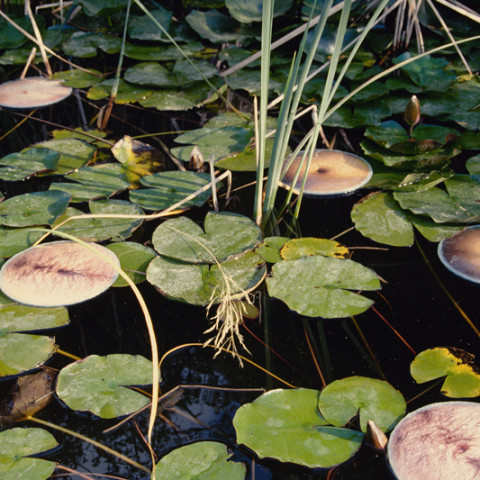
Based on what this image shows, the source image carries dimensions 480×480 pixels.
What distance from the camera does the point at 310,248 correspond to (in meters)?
1.46

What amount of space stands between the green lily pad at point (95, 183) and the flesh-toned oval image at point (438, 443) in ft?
3.80

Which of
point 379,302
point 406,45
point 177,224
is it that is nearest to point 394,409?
point 379,302

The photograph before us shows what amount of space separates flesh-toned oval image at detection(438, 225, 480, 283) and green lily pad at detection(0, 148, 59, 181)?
133cm

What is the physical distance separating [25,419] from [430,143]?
1578 millimetres

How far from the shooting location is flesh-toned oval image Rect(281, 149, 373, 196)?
5.55 feet

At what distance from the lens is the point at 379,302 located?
4.37 ft

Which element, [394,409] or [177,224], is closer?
[394,409]

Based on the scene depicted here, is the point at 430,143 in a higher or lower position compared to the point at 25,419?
higher

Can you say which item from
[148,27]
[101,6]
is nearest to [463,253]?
[148,27]

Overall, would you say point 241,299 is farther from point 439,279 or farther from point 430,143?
point 430,143

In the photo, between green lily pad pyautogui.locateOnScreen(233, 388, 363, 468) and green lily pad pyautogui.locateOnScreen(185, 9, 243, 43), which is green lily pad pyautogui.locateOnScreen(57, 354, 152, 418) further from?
green lily pad pyautogui.locateOnScreen(185, 9, 243, 43)

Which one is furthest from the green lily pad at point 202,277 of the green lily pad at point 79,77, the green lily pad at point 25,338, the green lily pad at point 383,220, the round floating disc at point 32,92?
the green lily pad at point 79,77

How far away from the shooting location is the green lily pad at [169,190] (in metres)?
1.65

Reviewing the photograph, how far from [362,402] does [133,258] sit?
74 cm
